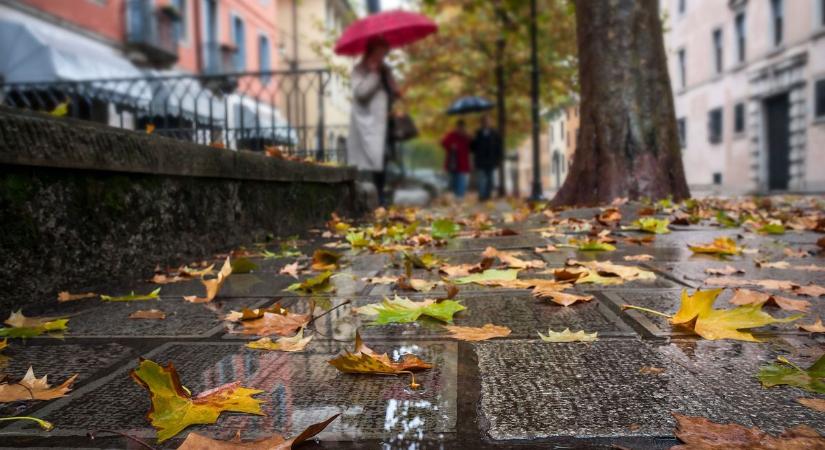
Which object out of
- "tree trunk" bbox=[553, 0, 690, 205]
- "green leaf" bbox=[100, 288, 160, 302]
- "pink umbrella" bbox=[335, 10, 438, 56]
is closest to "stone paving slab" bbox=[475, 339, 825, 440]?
"green leaf" bbox=[100, 288, 160, 302]

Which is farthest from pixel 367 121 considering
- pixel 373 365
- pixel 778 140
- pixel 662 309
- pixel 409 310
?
pixel 778 140

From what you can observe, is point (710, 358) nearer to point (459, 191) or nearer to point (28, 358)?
point (28, 358)

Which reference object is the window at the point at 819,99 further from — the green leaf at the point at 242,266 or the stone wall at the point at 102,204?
the green leaf at the point at 242,266

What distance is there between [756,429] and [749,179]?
23.5 meters

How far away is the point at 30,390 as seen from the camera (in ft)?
4.47

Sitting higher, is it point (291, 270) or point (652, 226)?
point (652, 226)

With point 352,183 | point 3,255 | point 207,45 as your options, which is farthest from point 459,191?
point 3,255

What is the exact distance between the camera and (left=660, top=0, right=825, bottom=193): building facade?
59.6 feet

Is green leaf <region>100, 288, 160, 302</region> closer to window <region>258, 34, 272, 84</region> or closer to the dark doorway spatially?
the dark doorway

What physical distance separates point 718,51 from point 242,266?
84.9 feet

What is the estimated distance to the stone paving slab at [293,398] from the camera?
116 cm

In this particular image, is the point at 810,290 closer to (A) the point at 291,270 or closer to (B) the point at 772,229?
(A) the point at 291,270

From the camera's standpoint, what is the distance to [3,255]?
205 cm

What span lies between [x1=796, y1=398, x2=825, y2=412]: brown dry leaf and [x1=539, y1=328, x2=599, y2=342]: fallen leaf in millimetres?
516
